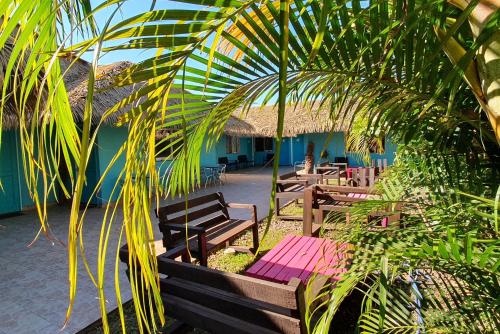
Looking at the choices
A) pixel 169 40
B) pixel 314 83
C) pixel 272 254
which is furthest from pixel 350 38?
pixel 272 254

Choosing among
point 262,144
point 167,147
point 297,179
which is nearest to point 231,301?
point 167,147

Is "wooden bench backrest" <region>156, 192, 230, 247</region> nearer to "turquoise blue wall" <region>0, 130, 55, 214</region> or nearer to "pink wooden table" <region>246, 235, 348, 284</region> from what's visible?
"pink wooden table" <region>246, 235, 348, 284</region>

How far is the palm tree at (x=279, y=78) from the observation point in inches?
A: 21.2

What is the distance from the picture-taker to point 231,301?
5.45 ft

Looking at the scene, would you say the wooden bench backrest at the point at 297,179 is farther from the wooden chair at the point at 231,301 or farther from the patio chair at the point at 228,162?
the patio chair at the point at 228,162

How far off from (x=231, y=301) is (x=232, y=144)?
16840mm

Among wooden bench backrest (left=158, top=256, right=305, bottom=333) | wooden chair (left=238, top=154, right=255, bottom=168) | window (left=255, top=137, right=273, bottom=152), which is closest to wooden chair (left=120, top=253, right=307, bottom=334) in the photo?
wooden bench backrest (left=158, top=256, right=305, bottom=333)

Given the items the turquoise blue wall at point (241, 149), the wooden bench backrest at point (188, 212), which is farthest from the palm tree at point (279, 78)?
the turquoise blue wall at point (241, 149)

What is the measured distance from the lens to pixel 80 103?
21.6 ft

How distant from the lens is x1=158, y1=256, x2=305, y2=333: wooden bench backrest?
4.99 ft

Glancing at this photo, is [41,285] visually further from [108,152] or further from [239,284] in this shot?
[108,152]

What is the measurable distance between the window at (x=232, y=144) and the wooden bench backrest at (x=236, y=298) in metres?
15.8

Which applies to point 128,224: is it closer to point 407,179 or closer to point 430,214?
point 430,214

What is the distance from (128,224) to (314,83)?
3.75 ft
